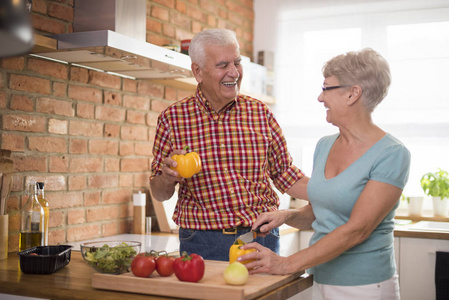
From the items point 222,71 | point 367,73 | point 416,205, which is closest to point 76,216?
point 222,71

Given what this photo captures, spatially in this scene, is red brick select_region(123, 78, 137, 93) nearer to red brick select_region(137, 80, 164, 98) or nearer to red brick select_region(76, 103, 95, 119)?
red brick select_region(137, 80, 164, 98)

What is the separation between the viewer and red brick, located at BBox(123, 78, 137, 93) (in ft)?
9.99

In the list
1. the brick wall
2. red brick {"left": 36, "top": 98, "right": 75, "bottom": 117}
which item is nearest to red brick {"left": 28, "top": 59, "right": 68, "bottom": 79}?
the brick wall

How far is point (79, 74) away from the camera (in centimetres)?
271

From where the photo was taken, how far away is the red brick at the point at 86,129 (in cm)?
269

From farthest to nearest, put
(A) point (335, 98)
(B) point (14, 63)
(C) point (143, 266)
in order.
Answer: (B) point (14, 63)
(A) point (335, 98)
(C) point (143, 266)

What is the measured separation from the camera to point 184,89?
11.8 ft

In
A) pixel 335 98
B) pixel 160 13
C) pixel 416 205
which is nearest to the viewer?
pixel 335 98

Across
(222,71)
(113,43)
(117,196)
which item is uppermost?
(113,43)

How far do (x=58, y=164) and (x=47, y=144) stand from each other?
12 centimetres

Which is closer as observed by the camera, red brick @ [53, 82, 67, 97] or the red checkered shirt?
the red checkered shirt

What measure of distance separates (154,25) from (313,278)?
77.0 inches

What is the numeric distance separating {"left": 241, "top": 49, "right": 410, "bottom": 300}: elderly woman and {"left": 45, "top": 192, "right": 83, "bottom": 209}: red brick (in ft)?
4.01

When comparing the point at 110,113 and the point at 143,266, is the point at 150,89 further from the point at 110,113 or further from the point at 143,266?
the point at 143,266
